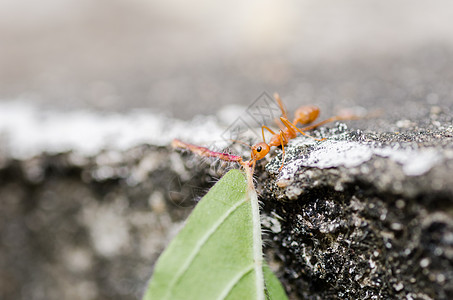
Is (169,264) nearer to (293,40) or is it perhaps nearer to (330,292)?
(330,292)

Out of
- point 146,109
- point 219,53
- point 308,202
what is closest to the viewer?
point 308,202

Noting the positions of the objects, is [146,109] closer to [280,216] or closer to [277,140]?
[277,140]

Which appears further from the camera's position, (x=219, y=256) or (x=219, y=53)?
(x=219, y=53)

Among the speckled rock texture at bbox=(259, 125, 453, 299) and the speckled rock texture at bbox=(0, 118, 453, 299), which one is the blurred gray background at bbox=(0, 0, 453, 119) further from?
the speckled rock texture at bbox=(259, 125, 453, 299)

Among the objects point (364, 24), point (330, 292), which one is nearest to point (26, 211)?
point (330, 292)

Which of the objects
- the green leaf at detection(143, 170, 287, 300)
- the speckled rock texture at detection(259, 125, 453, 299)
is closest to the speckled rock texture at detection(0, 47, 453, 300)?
the speckled rock texture at detection(259, 125, 453, 299)

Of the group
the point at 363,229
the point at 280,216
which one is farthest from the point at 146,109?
the point at 363,229

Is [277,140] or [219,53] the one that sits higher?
[219,53]
